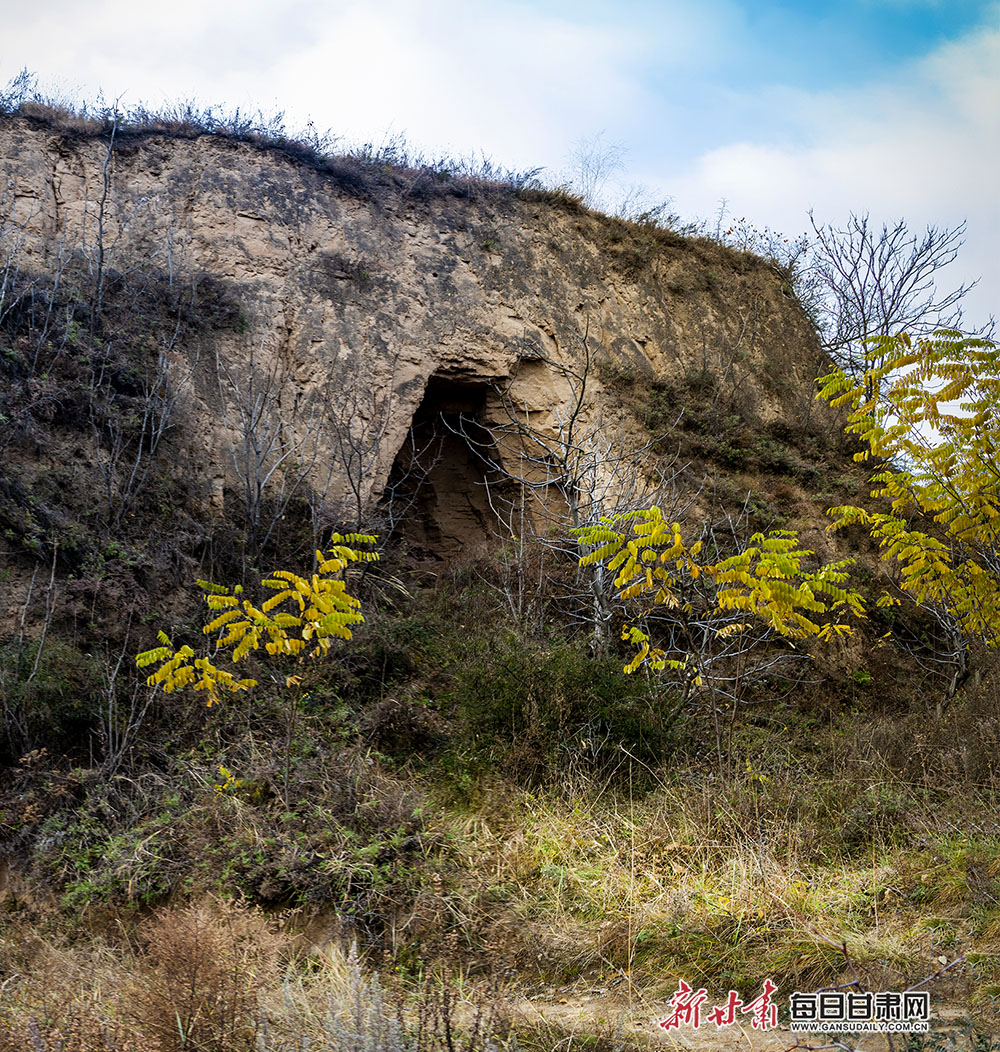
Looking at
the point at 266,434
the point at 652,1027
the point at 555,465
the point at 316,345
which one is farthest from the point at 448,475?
the point at 652,1027

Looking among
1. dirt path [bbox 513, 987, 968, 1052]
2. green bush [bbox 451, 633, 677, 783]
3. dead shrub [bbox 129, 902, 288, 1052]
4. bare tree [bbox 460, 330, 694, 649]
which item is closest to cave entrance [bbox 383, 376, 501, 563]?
bare tree [bbox 460, 330, 694, 649]

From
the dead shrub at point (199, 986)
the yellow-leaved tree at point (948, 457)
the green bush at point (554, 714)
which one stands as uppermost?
the yellow-leaved tree at point (948, 457)

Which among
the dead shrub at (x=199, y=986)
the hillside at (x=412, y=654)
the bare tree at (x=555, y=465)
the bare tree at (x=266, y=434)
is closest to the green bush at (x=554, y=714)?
the hillside at (x=412, y=654)

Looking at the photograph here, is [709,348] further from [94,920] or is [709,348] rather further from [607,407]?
[94,920]

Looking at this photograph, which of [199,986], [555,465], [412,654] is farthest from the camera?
[555,465]

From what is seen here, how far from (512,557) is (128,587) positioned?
15.2 feet

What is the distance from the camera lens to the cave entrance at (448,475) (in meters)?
11.9

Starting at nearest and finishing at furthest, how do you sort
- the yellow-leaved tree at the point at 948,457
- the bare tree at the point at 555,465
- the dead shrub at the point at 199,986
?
the dead shrub at the point at 199,986
the yellow-leaved tree at the point at 948,457
the bare tree at the point at 555,465

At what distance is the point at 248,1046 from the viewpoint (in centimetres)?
328

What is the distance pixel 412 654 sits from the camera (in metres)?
8.19

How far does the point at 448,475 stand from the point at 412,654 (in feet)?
14.9

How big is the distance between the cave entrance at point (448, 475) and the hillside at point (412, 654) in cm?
7

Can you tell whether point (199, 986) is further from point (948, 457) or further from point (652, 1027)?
point (948, 457)

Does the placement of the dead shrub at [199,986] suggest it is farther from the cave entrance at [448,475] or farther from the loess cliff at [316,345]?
the cave entrance at [448,475]
